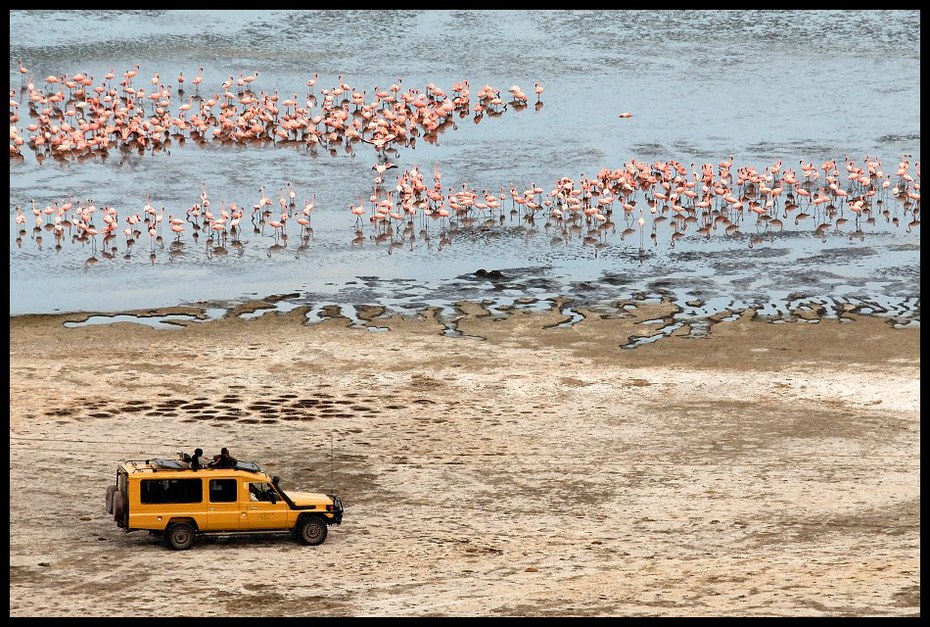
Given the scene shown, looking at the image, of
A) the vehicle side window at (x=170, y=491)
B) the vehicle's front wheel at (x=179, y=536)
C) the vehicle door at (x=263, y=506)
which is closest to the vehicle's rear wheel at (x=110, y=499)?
the vehicle side window at (x=170, y=491)

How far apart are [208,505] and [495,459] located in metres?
5.13

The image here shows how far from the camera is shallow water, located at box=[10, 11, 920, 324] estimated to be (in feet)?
109

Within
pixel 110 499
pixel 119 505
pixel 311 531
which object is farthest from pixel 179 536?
pixel 311 531

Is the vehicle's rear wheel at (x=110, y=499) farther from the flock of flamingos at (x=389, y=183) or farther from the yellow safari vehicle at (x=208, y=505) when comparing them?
the flock of flamingos at (x=389, y=183)

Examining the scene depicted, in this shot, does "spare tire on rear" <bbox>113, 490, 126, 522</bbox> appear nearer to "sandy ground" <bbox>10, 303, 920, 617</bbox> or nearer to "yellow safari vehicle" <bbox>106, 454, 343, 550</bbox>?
"yellow safari vehicle" <bbox>106, 454, 343, 550</bbox>

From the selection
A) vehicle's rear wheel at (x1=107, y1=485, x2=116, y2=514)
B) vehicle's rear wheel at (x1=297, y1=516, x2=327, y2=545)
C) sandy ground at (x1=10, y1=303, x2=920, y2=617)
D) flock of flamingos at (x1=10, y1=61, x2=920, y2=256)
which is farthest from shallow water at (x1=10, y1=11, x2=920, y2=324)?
vehicle's rear wheel at (x1=297, y1=516, x2=327, y2=545)

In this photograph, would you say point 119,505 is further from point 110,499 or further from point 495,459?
point 495,459

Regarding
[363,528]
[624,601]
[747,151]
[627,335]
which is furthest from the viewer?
[747,151]

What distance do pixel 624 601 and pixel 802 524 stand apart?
410cm

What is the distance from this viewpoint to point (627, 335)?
100 feet

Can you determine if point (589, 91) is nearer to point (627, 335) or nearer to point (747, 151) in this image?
point (747, 151)

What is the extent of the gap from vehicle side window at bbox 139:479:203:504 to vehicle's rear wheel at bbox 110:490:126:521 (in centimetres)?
21

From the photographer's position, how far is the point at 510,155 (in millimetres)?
40250

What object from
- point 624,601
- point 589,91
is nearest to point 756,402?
point 624,601
